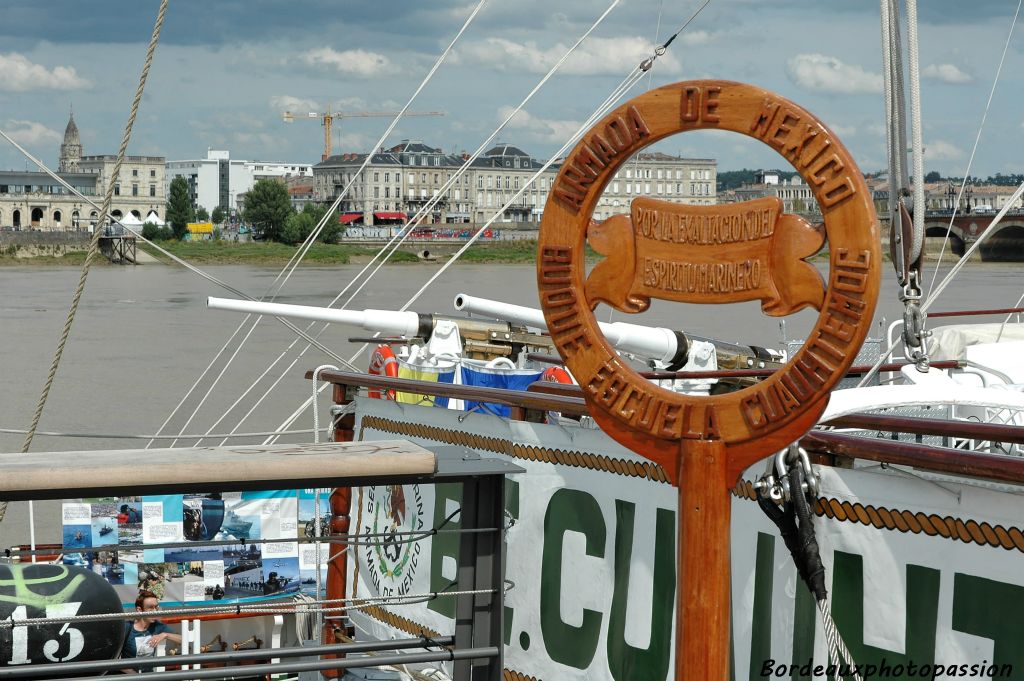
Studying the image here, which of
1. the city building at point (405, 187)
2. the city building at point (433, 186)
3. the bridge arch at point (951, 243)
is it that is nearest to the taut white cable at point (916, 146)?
the bridge arch at point (951, 243)

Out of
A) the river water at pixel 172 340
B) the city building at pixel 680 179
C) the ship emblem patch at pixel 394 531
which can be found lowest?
the river water at pixel 172 340

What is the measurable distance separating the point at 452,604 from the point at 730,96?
7.88 feet

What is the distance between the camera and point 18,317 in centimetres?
3759

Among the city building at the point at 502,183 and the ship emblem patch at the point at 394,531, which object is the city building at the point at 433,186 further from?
the ship emblem patch at the point at 394,531

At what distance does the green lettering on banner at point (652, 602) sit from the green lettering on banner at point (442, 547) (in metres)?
0.87

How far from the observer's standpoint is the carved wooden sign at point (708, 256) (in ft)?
8.06

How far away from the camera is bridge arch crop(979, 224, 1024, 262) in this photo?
73.4 meters

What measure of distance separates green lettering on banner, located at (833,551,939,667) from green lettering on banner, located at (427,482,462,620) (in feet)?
5.55

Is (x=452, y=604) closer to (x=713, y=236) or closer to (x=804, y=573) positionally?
(x=804, y=573)

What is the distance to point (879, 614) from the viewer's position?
9.47 feet

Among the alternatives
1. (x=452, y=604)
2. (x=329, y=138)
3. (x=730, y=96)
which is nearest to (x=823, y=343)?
(x=730, y=96)

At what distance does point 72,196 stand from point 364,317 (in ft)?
354

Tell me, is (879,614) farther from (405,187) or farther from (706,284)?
(405,187)

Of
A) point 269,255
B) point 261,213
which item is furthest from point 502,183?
point 269,255
